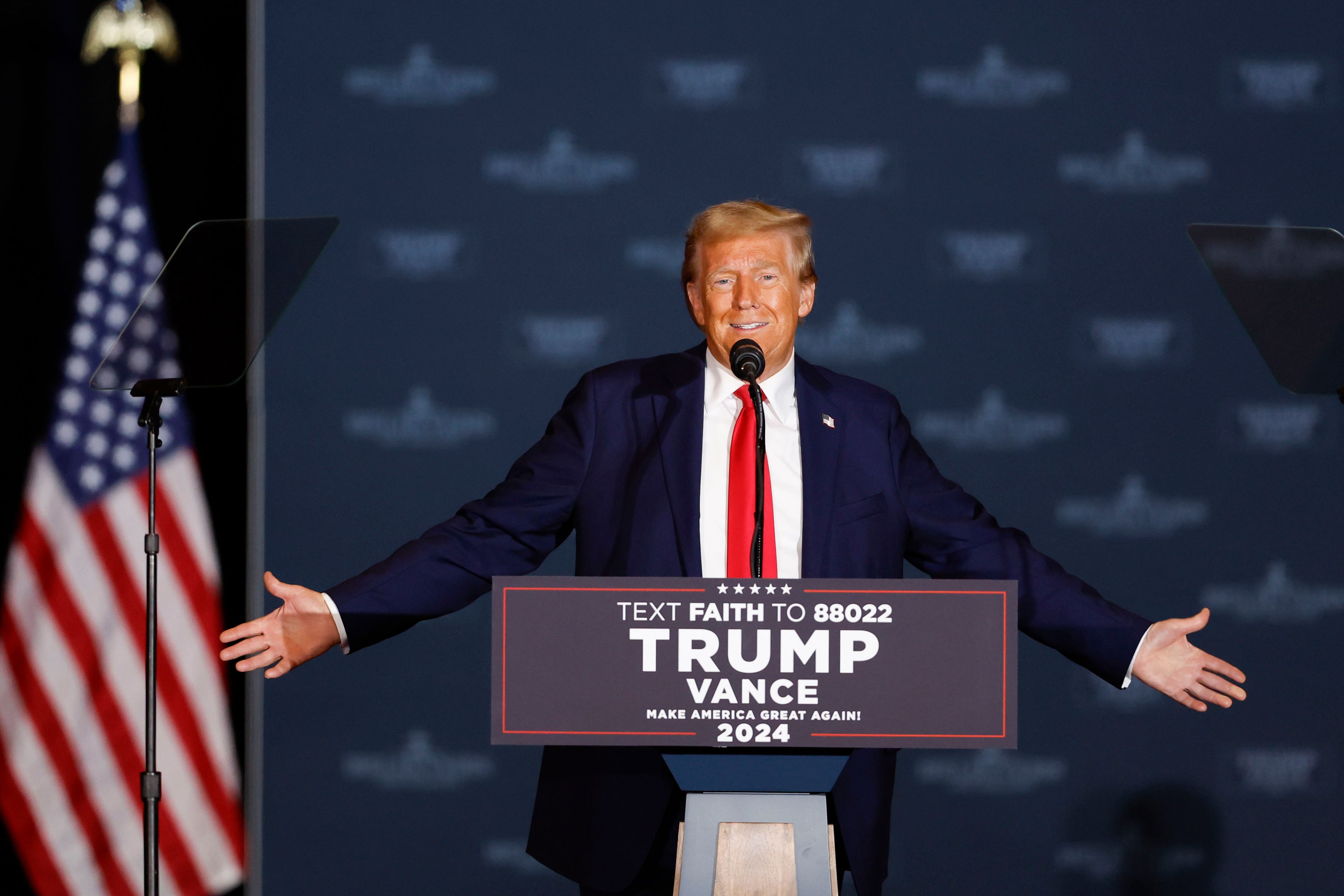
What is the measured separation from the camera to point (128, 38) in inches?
130

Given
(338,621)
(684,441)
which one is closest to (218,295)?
(338,621)

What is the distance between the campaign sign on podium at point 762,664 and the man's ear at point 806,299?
912 millimetres

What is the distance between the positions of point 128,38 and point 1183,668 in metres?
2.97

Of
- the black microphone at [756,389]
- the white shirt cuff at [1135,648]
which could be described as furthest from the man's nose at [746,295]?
the white shirt cuff at [1135,648]

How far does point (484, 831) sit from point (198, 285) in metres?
1.78

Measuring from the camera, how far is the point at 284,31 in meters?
3.63

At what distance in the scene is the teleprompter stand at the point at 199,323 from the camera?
7.72 feet

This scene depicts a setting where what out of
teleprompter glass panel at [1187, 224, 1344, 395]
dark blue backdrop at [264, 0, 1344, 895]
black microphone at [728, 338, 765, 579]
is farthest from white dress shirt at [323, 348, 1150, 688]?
dark blue backdrop at [264, 0, 1344, 895]

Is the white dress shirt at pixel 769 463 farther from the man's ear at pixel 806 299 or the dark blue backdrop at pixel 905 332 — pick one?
the dark blue backdrop at pixel 905 332

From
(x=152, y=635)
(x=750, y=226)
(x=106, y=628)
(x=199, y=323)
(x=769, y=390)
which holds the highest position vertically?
(x=750, y=226)

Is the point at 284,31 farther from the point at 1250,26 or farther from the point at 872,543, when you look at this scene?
the point at 1250,26

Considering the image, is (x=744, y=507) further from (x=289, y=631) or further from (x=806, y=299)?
(x=289, y=631)

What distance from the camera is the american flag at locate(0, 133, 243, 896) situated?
10.2 feet

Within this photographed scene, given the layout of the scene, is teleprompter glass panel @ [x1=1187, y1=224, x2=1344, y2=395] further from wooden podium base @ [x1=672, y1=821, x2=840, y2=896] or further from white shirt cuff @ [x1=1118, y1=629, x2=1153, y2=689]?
wooden podium base @ [x1=672, y1=821, x2=840, y2=896]
